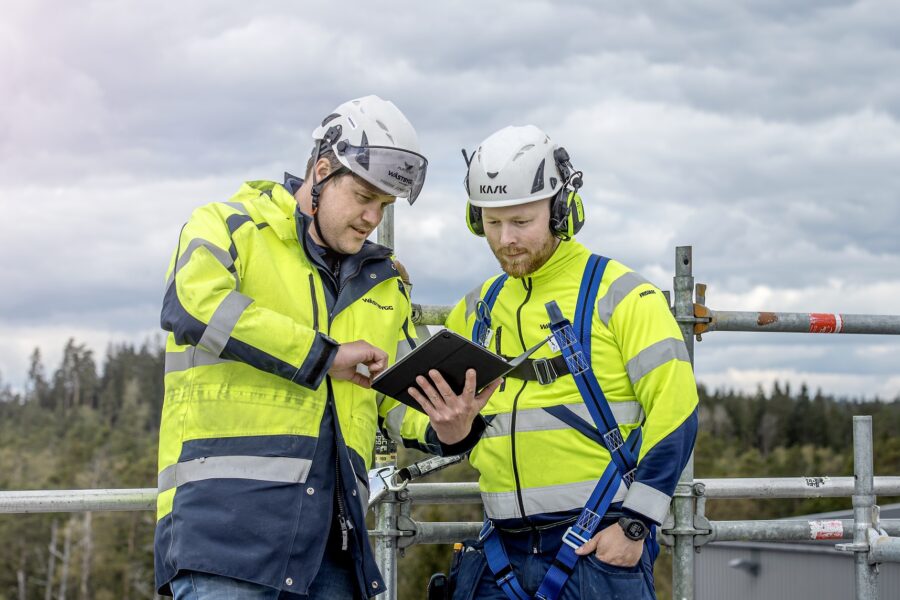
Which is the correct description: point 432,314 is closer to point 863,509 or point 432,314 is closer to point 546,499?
point 546,499

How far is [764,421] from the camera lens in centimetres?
10981

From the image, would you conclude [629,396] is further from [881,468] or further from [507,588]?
[881,468]

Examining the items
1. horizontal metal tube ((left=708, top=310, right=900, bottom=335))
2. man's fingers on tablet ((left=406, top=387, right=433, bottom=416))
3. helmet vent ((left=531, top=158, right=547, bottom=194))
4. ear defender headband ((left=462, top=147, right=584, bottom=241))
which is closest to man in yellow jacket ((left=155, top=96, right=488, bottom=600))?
man's fingers on tablet ((left=406, top=387, right=433, bottom=416))

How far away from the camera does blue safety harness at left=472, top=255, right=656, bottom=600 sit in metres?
4.67

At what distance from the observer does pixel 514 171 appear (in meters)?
4.87

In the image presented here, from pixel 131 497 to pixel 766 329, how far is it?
3.31 meters

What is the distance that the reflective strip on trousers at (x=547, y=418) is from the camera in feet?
15.5

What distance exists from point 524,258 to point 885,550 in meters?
2.52

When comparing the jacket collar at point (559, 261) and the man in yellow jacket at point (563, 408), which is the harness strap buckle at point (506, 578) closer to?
the man in yellow jacket at point (563, 408)

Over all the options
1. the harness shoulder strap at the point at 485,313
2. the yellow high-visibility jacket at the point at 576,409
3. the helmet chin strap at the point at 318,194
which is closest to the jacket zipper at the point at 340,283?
the helmet chin strap at the point at 318,194

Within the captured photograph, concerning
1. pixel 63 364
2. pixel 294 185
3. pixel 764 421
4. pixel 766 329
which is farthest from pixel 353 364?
pixel 63 364

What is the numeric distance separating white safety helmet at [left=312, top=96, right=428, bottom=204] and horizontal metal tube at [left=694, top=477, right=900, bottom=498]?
2401 millimetres

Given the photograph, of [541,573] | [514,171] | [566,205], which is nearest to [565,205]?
[566,205]

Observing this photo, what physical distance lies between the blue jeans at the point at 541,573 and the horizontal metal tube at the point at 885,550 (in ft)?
5.27
